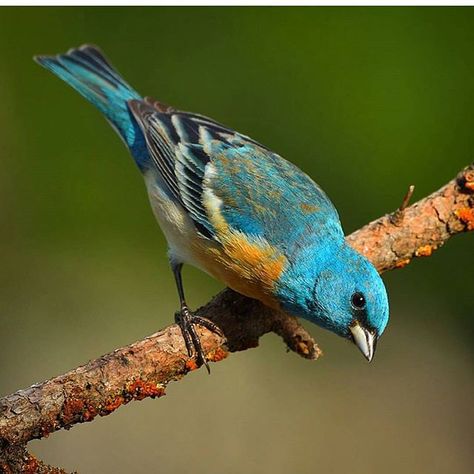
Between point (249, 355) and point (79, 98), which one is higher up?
point (79, 98)

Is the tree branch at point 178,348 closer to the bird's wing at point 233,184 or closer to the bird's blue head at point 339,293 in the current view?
the bird's blue head at point 339,293

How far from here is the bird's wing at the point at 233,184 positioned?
346 centimetres

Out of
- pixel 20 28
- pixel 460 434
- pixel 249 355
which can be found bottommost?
pixel 460 434

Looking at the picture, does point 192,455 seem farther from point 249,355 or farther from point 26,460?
point 26,460

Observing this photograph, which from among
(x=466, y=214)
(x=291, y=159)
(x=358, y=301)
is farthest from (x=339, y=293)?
(x=291, y=159)

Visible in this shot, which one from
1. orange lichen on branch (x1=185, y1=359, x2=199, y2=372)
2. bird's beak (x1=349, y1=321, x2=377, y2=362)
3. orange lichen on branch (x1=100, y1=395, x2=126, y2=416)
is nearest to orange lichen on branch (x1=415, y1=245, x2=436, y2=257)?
bird's beak (x1=349, y1=321, x2=377, y2=362)

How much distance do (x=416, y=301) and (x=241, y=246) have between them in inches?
84.0

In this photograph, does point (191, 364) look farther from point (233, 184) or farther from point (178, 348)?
point (233, 184)

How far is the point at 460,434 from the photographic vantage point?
4930 millimetres

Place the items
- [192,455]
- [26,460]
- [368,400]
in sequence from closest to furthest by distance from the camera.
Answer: [26,460]
[192,455]
[368,400]

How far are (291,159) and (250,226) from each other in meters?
1.98

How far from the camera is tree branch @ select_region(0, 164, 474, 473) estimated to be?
255 centimetres

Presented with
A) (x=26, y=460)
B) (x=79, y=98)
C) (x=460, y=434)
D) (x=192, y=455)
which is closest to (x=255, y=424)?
(x=192, y=455)

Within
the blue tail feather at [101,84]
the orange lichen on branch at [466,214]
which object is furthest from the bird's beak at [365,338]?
the blue tail feather at [101,84]
